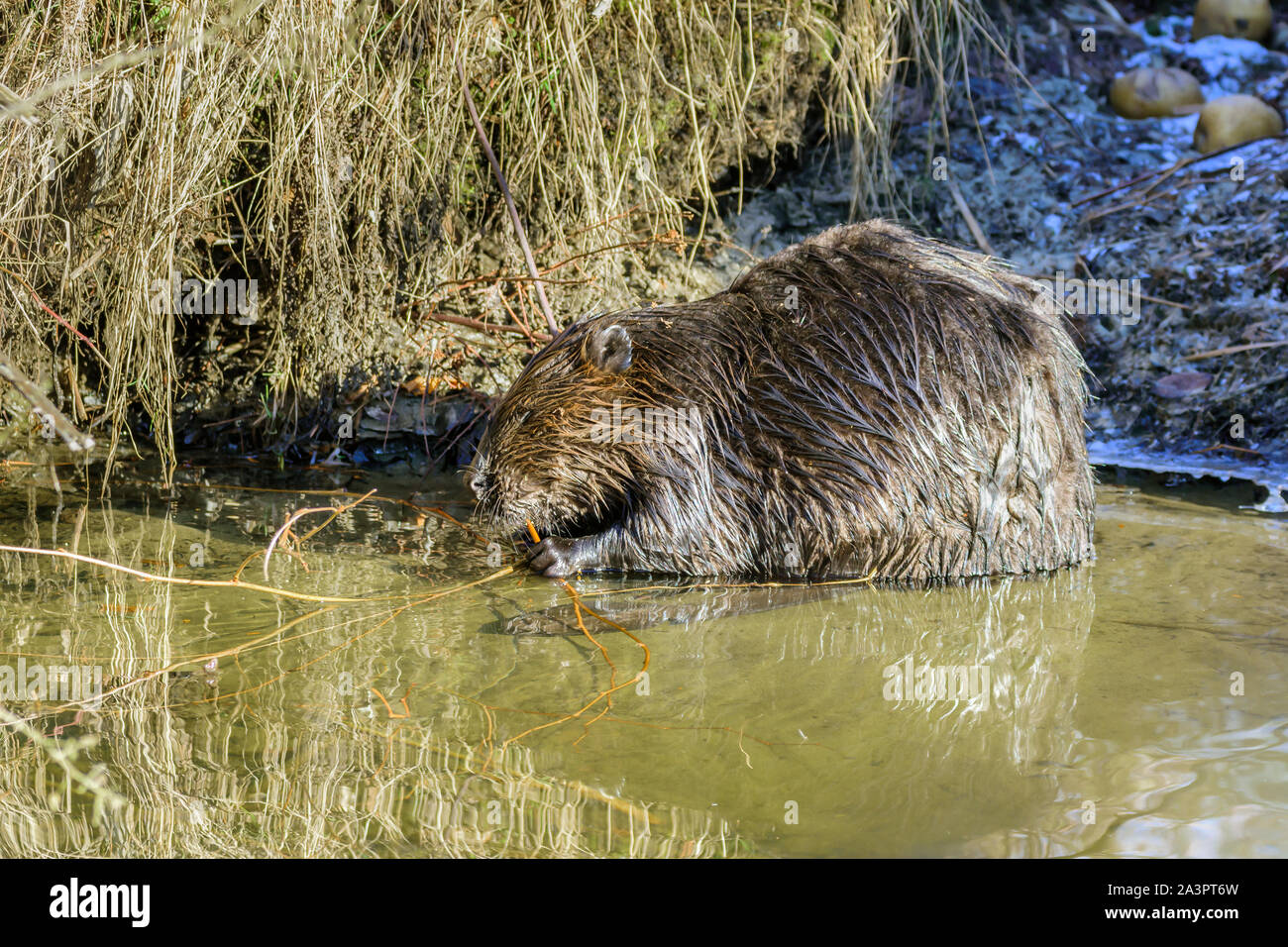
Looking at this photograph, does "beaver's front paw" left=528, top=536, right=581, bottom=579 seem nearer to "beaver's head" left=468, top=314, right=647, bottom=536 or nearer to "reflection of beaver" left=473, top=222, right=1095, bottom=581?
"reflection of beaver" left=473, top=222, right=1095, bottom=581

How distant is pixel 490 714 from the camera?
2646 millimetres

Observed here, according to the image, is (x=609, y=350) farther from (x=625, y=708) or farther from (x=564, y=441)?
(x=625, y=708)

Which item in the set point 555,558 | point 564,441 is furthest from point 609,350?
point 555,558

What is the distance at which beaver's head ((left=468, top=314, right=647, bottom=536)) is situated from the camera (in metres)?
3.80

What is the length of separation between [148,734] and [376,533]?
163 cm

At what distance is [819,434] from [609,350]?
0.77 meters

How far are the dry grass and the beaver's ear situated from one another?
3.50 ft

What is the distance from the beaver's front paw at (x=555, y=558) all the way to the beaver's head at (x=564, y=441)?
139 mm

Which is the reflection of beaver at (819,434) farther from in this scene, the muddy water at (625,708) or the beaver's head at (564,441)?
the muddy water at (625,708)

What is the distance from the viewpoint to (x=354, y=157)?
14.8ft

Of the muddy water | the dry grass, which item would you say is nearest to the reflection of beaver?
the muddy water

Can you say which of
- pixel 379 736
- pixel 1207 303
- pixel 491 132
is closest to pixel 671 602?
pixel 379 736

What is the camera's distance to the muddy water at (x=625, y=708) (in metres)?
2.16

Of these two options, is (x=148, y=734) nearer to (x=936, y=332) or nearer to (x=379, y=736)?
(x=379, y=736)
